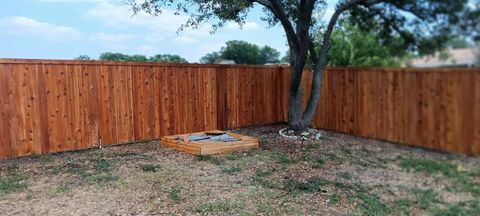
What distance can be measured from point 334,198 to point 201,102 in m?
4.58

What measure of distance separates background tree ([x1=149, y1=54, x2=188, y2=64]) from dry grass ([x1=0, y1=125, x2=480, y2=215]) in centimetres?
169

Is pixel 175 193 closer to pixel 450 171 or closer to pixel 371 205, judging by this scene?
pixel 371 205

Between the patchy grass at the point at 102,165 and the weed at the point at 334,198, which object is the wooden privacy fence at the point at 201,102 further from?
the patchy grass at the point at 102,165

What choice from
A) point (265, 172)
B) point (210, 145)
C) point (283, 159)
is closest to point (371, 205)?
point (265, 172)

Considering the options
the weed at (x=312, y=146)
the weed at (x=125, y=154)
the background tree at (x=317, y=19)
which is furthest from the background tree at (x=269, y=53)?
the weed at (x=125, y=154)

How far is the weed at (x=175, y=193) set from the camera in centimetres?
377

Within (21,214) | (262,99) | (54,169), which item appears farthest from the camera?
(262,99)

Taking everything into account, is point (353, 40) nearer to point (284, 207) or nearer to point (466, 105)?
point (466, 105)

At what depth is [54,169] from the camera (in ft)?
16.3

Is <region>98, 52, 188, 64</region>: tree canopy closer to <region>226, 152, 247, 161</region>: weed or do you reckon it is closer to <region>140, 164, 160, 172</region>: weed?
<region>226, 152, 247, 161</region>: weed

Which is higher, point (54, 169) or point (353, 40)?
point (353, 40)

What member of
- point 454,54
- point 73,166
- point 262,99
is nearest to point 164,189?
point 73,166

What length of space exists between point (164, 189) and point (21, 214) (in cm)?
129

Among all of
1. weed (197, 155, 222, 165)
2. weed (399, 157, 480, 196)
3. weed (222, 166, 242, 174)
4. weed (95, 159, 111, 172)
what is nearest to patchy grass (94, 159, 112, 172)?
weed (95, 159, 111, 172)
